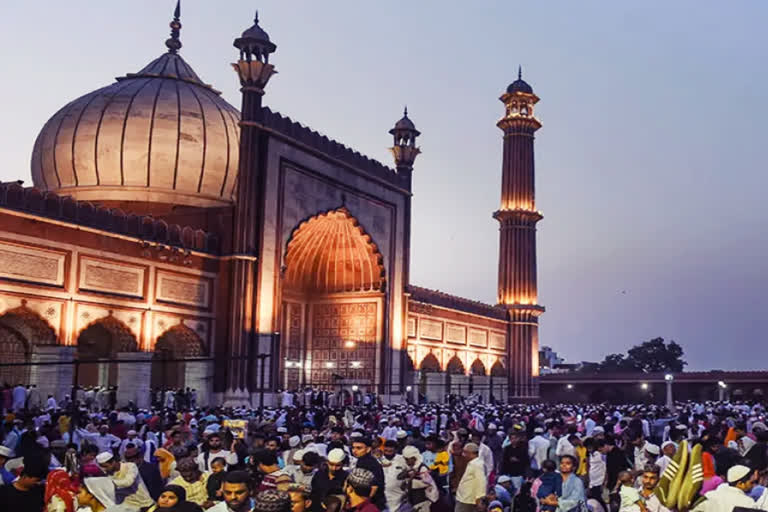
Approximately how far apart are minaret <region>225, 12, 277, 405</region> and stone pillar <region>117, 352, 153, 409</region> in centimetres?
235

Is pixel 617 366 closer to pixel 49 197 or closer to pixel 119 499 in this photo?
pixel 49 197

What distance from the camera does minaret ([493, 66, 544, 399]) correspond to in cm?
4109

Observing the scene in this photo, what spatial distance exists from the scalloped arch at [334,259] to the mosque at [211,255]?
0.06 m

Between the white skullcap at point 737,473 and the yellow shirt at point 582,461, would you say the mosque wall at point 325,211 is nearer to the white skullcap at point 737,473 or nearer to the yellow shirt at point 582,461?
the yellow shirt at point 582,461

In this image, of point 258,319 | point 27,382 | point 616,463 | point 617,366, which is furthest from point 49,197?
point 617,366

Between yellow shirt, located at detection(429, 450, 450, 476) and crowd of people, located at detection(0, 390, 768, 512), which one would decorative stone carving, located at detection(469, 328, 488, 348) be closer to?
crowd of people, located at detection(0, 390, 768, 512)

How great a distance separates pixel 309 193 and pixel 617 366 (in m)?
53.5

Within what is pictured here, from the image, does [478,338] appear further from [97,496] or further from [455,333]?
[97,496]

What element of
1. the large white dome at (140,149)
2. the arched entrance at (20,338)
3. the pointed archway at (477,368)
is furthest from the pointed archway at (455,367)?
the arched entrance at (20,338)

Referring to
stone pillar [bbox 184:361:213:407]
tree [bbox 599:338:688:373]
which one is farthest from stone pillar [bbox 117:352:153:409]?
tree [bbox 599:338:688:373]

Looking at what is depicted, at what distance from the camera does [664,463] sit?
9.52 metres

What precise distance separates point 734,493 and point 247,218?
20.7m

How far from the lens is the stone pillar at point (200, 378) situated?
24.8 m

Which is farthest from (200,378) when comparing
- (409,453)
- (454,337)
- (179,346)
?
(409,453)
